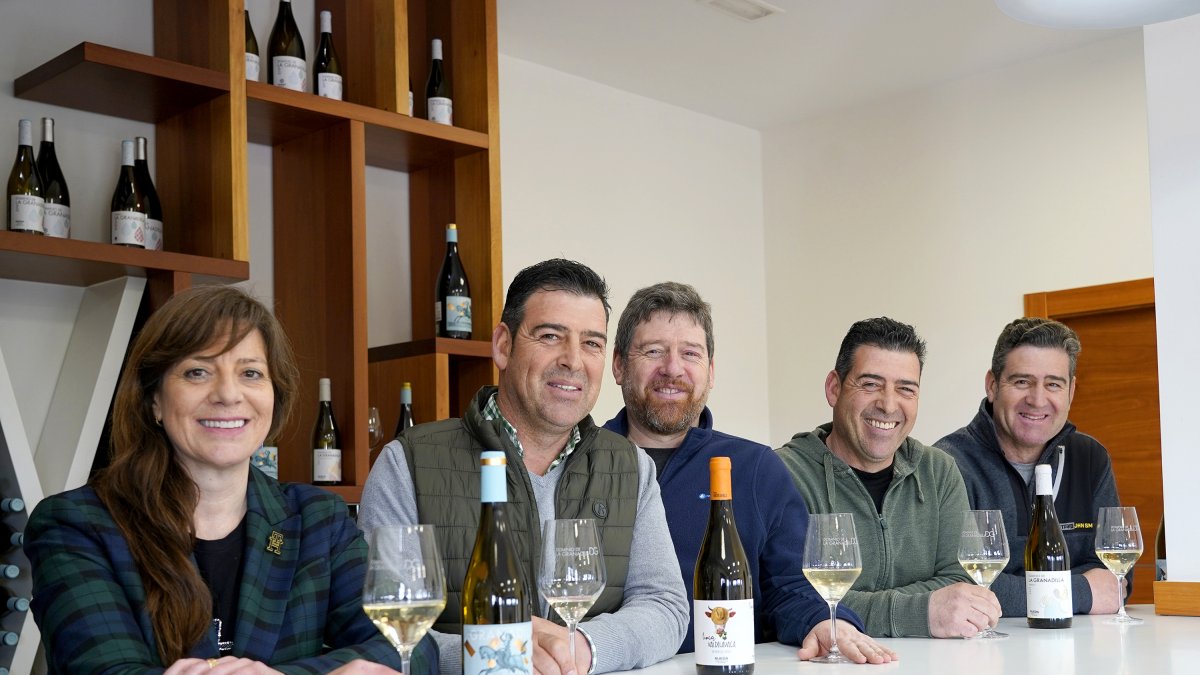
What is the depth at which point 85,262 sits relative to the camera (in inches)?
107

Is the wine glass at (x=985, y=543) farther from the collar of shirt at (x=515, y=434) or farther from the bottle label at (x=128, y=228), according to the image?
the bottle label at (x=128, y=228)

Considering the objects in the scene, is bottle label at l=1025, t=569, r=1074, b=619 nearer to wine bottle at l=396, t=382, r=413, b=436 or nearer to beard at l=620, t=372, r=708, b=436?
beard at l=620, t=372, r=708, b=436

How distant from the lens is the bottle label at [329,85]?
331 cm

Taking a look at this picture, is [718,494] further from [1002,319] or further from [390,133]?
[1002,319]

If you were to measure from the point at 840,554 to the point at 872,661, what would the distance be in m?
0.18

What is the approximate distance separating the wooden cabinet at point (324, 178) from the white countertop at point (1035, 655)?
165cm

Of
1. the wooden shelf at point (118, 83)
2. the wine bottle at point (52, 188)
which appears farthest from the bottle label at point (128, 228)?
the wooden shelf at point (118, 83)

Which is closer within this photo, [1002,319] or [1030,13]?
[1030,13]

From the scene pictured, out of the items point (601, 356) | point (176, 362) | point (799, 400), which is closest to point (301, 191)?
point (601, 356)

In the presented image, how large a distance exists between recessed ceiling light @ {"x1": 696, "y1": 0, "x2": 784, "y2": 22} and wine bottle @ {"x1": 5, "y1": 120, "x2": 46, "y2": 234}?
6.77ft

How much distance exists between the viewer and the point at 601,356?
197cm

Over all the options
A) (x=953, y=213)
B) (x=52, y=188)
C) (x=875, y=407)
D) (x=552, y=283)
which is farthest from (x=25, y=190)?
(x=953, y=213)

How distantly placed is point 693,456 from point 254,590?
917 mm

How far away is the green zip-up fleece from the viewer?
2.37 m
